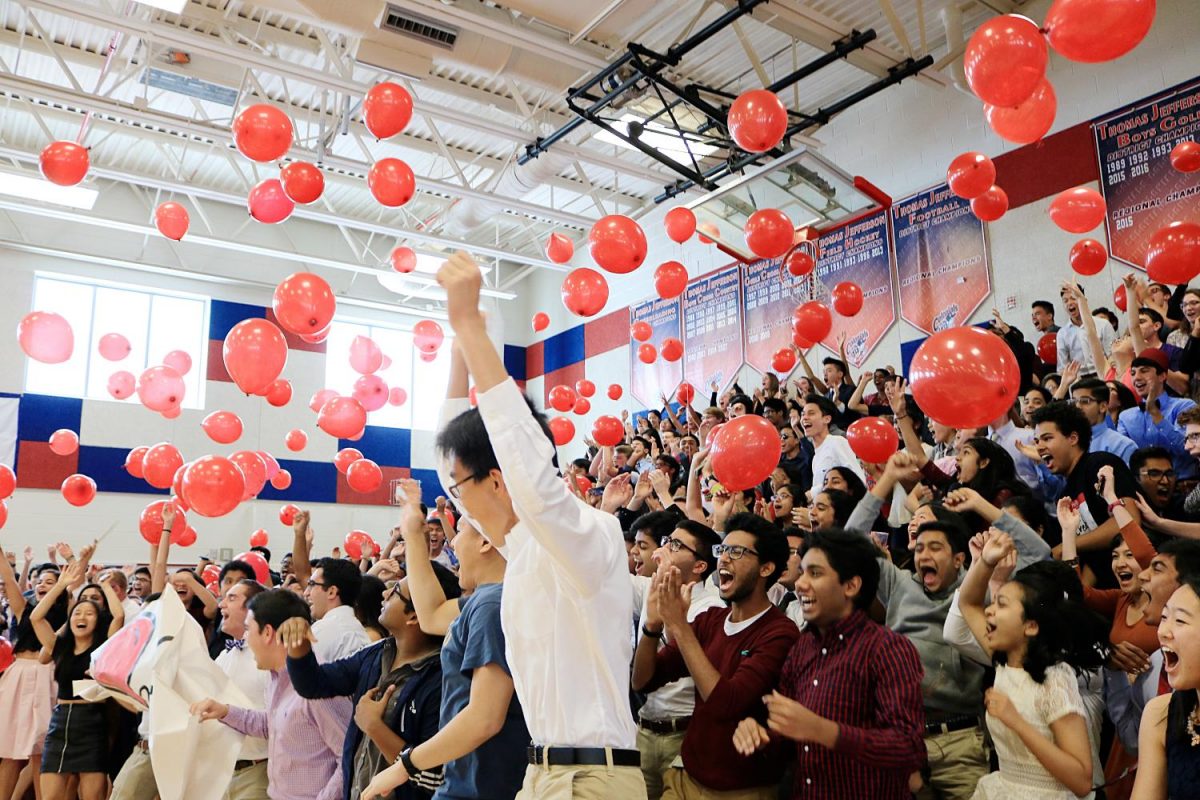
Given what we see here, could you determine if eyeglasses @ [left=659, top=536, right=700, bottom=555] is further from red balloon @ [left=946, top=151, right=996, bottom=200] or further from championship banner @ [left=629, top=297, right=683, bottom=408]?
championship banner @ [left=629, top=297, right=683, bottom=408]

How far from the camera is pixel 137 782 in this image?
4051 millimetres

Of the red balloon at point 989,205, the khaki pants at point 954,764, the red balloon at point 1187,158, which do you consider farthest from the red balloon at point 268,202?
the red balloon at point 1187,158

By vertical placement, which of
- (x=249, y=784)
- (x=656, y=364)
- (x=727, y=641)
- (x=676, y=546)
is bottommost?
(x=249, y=784)

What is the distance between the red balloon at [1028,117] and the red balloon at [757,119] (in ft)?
4.06

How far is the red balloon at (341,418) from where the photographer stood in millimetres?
7762

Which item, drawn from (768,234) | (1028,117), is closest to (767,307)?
(768,234)

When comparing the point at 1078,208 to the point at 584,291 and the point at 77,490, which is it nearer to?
the point at 584,291

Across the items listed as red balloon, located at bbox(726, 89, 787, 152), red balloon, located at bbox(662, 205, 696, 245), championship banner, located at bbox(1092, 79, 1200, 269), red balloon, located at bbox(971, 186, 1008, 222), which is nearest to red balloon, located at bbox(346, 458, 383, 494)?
red balloon, located at bbox(662, 205, 696, 245)

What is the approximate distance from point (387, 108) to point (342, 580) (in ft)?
11.0

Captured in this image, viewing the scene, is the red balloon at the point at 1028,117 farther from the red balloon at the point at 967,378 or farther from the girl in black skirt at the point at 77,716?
the girl in black skirt at the point at 77,716

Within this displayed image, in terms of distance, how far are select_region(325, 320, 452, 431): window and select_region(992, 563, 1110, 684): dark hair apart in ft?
37.5

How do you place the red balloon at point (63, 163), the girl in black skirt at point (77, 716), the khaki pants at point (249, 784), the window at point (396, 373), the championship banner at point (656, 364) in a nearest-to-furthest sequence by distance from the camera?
the khaki pants at point (249, 784) → the girl in black skirt at point (77, 716) → the red balloon at point (63, 163) → the championship banner at point (656, 364) → the window at point (396, 373)

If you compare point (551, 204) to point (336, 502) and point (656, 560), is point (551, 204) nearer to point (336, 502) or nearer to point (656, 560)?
point (336, 502)

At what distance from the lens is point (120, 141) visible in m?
10.8
